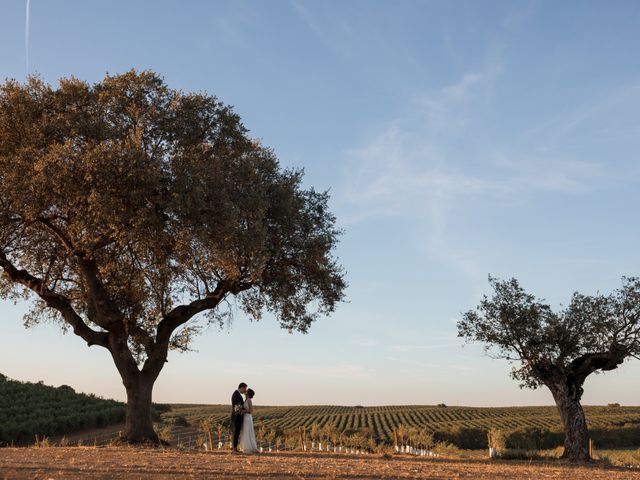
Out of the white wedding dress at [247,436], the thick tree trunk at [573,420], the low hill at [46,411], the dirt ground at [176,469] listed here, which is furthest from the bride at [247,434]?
the low hill at [46,411]

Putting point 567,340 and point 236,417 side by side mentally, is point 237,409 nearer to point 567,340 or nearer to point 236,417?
point 236,417

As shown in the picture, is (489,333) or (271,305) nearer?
(271,305)

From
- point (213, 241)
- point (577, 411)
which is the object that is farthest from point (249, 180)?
point (577, 411)

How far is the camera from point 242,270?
87.5ft

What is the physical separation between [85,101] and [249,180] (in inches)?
300

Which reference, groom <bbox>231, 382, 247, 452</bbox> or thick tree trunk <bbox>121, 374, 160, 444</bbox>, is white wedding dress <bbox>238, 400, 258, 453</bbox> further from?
thick tree trunk <bbox>121, 374, 160, 444</bbox>

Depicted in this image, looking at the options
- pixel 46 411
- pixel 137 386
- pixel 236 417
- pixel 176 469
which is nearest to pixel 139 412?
pixel 137 386

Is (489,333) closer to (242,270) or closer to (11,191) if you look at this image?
(242,270)

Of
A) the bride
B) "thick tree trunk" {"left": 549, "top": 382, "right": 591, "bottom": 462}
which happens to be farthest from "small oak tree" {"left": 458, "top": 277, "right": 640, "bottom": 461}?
the bride

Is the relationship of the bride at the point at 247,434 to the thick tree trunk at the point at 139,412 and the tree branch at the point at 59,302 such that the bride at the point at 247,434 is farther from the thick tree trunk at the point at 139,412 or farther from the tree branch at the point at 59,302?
the tree branch at the point at 59,302

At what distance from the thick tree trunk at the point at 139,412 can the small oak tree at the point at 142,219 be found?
0.05 m

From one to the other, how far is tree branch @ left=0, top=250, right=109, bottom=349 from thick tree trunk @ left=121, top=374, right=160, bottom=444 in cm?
220

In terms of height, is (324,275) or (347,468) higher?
(324,275)

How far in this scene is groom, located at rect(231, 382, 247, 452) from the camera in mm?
24562
